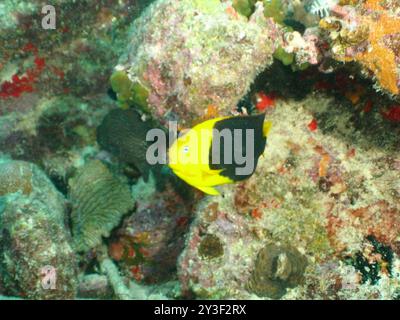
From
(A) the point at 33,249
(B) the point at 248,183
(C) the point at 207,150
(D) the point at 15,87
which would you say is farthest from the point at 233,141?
(D) the point at 15,87

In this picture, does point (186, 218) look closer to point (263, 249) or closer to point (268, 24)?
point (263, 249)

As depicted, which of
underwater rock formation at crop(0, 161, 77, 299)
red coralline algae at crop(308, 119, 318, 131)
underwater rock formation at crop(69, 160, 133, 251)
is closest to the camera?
underwater rock formation at crop(0, 161, 77, 299)

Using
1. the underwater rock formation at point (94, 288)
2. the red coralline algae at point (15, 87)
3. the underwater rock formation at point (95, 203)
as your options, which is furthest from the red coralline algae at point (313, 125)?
the red coralline algae at point (15, 87)

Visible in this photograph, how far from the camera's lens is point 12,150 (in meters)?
5.35

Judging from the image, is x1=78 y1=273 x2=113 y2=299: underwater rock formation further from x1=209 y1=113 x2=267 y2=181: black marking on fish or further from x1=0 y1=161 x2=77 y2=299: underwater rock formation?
x1=209 y1=113 x2=267 y2=181: black marking on fish

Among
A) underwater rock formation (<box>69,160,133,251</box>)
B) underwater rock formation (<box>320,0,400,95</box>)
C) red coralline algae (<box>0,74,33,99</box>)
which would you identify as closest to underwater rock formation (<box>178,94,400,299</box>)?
underwater rock formation (<box>320,0,400,95</box>)

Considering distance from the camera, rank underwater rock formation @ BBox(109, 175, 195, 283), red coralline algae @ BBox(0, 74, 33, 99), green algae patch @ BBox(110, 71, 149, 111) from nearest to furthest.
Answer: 1. green algae patch @ BBox(110, 71, 149, 111)
2. underwater rock formation @ BBox(109, 175, 195, 283)
3. red coralline algae @ BBox(0, 74, 33, 99)

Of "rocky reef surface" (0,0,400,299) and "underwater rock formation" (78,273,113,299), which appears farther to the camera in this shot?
"underwater rock formation" (78,273,113,299)

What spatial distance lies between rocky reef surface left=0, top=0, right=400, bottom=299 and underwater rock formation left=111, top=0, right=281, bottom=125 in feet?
0.04

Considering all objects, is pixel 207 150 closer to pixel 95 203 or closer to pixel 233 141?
pixel 233 141

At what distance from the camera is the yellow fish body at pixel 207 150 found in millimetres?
2348

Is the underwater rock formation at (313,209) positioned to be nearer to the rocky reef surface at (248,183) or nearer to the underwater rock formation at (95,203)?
the rocky reef surface at (248,183)

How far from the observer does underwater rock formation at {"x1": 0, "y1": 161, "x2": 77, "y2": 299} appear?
3418mm
